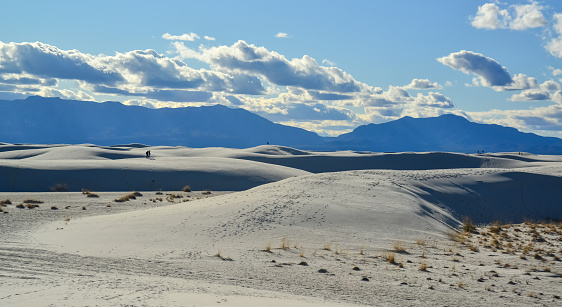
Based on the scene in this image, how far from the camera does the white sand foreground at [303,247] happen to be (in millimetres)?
11367

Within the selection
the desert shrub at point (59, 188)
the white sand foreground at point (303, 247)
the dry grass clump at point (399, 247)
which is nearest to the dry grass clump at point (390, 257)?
the white sand foreground at point (303, 247)

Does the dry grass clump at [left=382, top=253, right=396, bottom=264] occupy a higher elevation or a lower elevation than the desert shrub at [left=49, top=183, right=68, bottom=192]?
lower

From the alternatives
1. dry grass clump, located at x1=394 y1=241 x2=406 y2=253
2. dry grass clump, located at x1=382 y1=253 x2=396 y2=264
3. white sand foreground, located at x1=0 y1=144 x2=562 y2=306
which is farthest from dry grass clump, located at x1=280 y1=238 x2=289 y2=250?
dry grass clump, located at x1=394 y1=241 x2=406 y2=253

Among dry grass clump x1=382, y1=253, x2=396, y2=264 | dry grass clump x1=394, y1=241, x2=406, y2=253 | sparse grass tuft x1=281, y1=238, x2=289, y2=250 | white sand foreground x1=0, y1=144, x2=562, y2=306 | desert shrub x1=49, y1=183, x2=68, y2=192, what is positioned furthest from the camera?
desert shrub x1=49, y1=183, x2=68, y2=192

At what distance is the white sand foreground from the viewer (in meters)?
Answer: 11.4

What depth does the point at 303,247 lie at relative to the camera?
57.0 ft

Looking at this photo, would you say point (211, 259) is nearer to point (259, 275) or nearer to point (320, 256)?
point (259, 275)

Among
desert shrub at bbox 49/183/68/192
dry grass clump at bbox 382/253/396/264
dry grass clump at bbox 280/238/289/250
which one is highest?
A: desert shrub at bbox 49/183/68/192

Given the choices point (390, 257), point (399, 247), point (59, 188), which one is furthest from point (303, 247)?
point (59, 188)

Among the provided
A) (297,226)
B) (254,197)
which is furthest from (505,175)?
(297,226)

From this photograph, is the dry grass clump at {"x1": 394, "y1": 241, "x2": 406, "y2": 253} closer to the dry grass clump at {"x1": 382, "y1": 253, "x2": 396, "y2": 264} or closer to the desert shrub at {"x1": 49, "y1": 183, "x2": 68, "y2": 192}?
the dry grass clump at {"x1": 382, "y1": 253, "x2": 396, "y2": 264}

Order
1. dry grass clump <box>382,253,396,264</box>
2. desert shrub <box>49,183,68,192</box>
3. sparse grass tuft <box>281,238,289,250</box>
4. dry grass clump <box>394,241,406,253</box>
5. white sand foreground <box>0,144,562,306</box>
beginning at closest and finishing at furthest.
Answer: white sand foreground <box>0,144,562,306</box>, dry grass clump <box>382,253,396,264</box>, sparse grass tuft <box>281,238,289,250</box>, dry grass clump <box>394,241,406,253</box>, desert shrub <box>49,183,68,192</box>

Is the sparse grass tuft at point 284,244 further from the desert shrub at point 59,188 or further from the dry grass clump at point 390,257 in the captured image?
the desert shrub at point 59,188

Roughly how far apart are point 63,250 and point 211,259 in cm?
449
